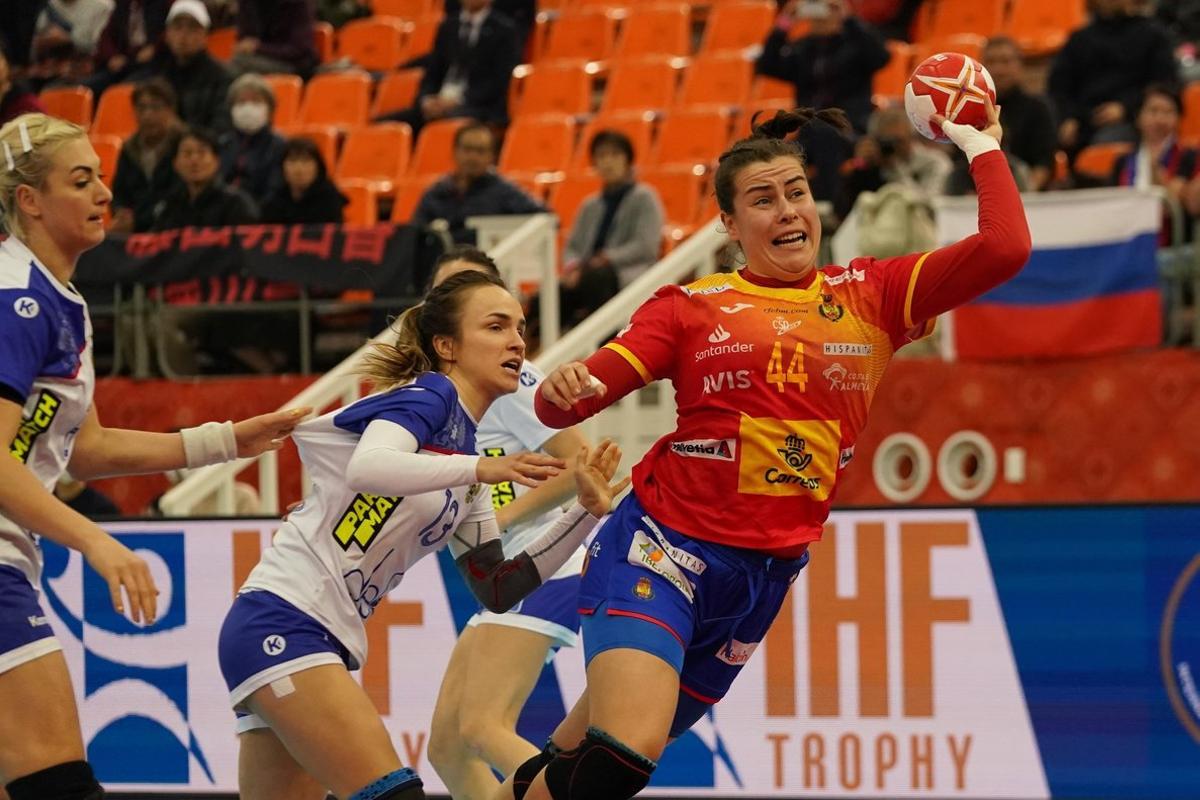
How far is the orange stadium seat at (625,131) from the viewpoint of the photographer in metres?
12.6

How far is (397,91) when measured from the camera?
1433cm

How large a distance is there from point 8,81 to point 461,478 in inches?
357

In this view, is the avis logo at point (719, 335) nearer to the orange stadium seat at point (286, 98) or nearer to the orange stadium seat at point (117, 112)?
the orange stadium seat at point (286, 98)

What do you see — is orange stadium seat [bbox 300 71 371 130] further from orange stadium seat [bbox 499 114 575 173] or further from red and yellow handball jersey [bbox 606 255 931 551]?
red and yellow handball jersey [bbox 606 255 931 551]

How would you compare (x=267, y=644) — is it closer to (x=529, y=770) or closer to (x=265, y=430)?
(x=265, y=430)

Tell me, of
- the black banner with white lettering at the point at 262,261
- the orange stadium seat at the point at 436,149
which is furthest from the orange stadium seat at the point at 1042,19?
the black banner with white lettering at the point at 262,261

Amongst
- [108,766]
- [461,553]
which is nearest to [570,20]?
[108,766]

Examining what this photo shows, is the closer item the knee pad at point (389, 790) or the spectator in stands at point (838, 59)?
the knee pad at point (389, 790)

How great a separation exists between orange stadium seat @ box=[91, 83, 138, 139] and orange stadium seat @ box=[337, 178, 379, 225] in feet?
9.52

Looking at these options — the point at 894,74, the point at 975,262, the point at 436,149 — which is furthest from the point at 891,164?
the point at 975,262

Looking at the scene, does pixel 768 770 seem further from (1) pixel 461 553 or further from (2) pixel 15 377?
(2) pixel 15 377

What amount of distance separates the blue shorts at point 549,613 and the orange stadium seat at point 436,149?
24.0ft

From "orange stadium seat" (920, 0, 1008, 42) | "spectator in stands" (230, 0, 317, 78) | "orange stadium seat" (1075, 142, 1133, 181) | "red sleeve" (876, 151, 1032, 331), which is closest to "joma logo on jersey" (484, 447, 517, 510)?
"red sleeve" (876, 151, 1032, 331)

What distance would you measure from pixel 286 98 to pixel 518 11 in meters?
1.94
